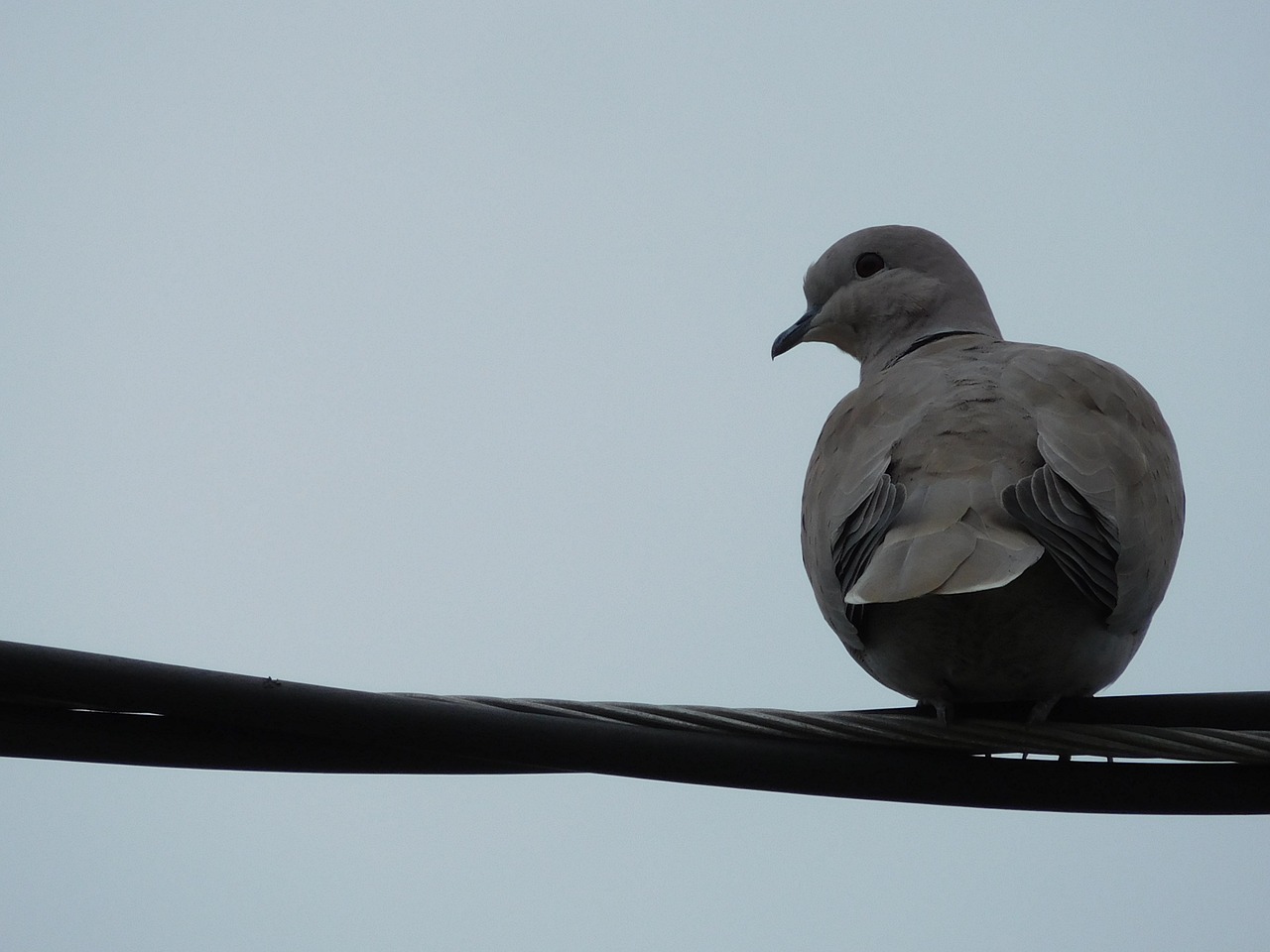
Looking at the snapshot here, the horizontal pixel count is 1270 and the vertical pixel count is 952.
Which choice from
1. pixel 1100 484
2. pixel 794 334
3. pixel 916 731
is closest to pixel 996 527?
pixel 1100 484

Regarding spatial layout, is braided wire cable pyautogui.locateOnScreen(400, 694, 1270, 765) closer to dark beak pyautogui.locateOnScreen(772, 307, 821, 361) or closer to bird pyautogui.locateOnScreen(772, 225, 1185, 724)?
bird pyautogui.locateOnScreen(772, 225, 1185, 724)

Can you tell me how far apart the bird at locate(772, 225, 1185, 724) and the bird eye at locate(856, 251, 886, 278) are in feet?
5.78

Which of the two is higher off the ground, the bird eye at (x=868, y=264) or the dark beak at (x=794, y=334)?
the bird eye at (x=868, y=264)

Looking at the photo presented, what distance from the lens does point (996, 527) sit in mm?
2754

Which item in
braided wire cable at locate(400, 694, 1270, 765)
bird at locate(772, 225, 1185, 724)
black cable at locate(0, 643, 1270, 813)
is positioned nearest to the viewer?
black cable at locate(0, 643, 1270, 813)

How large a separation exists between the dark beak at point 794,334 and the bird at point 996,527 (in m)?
1.76

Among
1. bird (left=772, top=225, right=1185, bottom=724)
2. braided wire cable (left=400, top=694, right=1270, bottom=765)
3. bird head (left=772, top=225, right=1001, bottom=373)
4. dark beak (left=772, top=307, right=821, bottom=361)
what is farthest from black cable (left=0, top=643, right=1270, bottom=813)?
dark beak (left=772, top=307, right=821, bottom=361)

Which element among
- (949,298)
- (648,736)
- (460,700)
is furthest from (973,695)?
(949,298)

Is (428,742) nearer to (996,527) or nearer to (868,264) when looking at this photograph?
(996,527)

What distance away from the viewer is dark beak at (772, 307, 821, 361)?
17.8 feet

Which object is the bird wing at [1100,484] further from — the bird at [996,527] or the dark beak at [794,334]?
the dark beak at [794,334]

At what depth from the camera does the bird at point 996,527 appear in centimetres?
274

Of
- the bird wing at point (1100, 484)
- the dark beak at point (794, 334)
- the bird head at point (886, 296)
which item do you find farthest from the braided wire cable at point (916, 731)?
the dark beak at point (794, 334)

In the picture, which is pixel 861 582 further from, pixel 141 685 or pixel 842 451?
pixel 141 685
